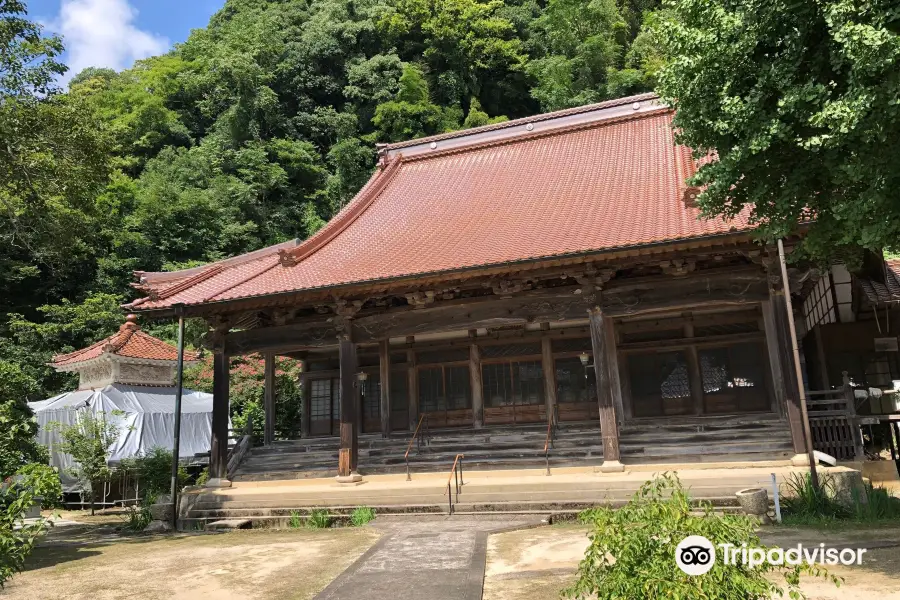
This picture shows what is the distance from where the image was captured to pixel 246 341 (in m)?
13.9

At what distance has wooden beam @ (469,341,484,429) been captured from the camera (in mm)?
15029

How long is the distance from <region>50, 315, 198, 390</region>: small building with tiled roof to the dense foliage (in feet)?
57.8

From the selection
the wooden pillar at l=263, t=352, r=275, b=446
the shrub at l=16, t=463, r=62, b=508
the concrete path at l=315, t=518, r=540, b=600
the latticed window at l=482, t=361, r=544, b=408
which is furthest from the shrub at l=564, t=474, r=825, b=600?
the wooden pillar at l=263, t=352, r=275, b=446

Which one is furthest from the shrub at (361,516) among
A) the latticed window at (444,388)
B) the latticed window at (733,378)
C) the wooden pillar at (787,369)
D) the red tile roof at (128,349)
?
the red tile roof at (128,349)

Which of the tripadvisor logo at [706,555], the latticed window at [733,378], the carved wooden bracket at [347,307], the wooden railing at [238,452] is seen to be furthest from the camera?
the wooden railing at [238,452]

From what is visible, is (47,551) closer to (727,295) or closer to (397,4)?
(727,295)

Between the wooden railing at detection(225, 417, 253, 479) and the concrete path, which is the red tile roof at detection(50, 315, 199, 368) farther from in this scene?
the concrete path

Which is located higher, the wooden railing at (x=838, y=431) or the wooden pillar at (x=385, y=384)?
the wooden pillar at (x=385, y=384)

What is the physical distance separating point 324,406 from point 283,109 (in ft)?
99.4

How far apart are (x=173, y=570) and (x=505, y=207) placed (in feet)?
33.1

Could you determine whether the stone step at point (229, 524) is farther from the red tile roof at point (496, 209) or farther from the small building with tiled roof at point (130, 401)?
the small building with tiled roof at point (130, 401)

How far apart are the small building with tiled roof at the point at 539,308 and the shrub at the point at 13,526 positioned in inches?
203

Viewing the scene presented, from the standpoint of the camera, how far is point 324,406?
57.3 ft

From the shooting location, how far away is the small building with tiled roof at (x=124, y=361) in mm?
19688
